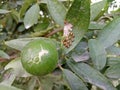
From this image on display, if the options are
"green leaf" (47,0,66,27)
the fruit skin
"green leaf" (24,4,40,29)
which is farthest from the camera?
"green leaf" (24,4,40,29)

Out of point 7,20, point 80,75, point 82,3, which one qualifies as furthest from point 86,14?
point 7,20

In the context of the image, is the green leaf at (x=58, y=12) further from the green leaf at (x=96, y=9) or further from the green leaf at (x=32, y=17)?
the green leaf at (x=32, y=17)

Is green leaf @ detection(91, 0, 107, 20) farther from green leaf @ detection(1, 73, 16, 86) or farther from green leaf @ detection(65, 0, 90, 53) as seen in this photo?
green leaf @ detection(1, 73, 16, 86)

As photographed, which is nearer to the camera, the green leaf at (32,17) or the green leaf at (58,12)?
the green leaf at (58,12)

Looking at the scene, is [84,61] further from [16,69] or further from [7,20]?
[7,20]

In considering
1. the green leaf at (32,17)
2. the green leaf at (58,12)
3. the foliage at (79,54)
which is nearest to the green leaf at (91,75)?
the foliage at (79,54)

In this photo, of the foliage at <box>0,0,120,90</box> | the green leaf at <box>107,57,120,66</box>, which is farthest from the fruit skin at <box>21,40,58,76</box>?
the green leaf at <box>107,57,120,66</box>
